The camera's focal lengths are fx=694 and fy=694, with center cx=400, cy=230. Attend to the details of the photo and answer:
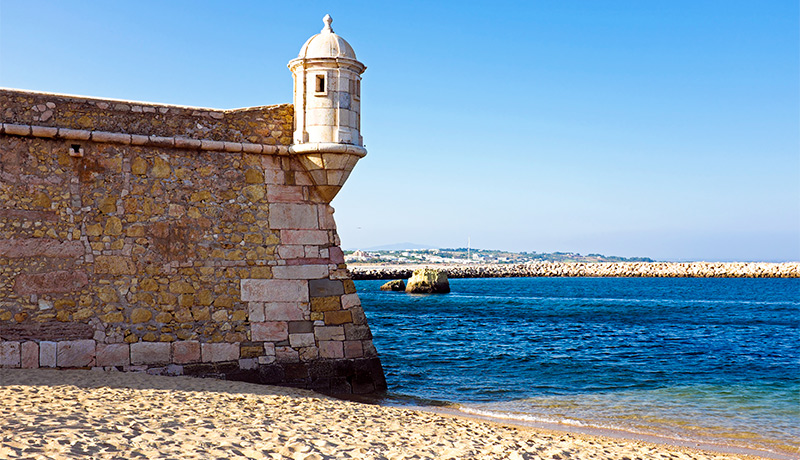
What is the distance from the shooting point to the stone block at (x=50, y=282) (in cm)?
848

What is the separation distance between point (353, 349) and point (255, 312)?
151 centimetres

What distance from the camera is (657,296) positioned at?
51.5m

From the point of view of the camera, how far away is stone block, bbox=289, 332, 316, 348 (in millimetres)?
9617

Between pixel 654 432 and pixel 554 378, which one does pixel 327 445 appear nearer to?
pixel 654 432

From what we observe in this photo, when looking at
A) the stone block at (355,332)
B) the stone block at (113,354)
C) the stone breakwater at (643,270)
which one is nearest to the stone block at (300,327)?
the stone block at (355,332)

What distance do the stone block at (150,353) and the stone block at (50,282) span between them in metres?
1.04

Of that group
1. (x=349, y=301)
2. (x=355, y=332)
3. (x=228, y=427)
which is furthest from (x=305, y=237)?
(x=228, y=427)

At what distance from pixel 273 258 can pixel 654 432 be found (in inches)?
222

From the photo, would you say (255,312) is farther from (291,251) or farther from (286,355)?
(291,251)

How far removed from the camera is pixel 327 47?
970 cm

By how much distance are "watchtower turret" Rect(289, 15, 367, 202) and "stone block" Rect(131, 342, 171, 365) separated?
303 cm

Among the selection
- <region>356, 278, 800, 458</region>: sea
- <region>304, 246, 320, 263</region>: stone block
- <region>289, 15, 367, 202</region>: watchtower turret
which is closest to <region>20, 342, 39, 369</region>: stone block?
<region>304, 246, 320, 263</region>: stone block

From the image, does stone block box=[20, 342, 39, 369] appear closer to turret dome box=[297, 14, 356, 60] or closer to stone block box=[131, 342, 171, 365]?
stone block box=[131, 342, 171, 365]

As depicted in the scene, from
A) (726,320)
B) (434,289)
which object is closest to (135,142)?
(726,320)
